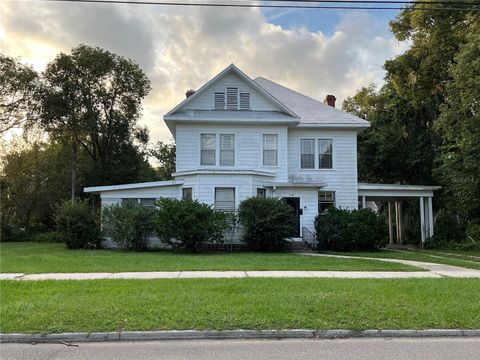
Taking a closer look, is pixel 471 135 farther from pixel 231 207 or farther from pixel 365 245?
pixel 231 207

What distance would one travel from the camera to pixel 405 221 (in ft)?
119

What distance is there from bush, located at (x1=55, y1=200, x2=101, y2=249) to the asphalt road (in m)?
15.7

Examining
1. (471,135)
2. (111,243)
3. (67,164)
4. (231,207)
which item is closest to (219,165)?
(231,207)

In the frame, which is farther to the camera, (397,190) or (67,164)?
(67,164)

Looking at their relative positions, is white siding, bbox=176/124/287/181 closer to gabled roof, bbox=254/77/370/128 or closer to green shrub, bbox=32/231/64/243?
gabled roof, bbox=254/77/370/128

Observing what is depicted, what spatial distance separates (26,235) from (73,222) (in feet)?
52.7

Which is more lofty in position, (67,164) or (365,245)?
(67,164)

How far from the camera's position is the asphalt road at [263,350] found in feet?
20.3

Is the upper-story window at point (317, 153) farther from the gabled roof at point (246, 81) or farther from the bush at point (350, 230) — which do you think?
the bush at point (350, 230)

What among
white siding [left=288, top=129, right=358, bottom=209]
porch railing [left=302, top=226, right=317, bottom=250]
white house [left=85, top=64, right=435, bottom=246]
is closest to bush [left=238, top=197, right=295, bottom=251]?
white house [left=85, top=64, right=435, bottom=246]

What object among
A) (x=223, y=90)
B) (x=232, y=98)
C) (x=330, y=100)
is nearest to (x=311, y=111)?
(x=330, y=100)

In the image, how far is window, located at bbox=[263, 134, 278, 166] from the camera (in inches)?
963

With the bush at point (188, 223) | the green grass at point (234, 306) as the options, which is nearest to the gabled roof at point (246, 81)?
the bush at point (188, 223)

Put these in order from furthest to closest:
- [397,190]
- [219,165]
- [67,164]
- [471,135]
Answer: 1. [67,164]
2. [397,190]
3. [219,165]
4. [471,135]
